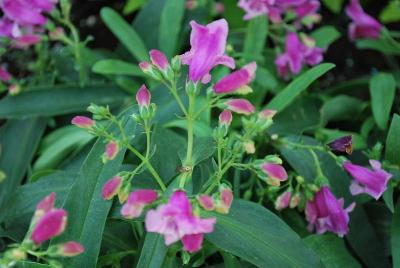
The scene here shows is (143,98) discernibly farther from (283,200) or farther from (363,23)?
(363,23)

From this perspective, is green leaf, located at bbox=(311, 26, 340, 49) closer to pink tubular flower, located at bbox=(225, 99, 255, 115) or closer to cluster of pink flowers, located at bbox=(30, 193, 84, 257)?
pink tubular flower, located at bbox=(225, 99, 255, 115)

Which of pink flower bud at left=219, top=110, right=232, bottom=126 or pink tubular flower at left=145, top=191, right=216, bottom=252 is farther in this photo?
pink flower bud at left=219, top=110, right=232, bottom=126

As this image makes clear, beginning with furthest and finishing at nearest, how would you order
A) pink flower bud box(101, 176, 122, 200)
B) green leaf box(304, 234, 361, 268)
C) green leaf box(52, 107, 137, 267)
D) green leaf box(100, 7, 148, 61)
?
1. green leaf box(100, 7, 148, 61)
2. green leaf box(304, 234, 361, 268)
3. green leaf box(52, 107, 137, 267)
4. pink flower bud box(101, 176, 122, 200)

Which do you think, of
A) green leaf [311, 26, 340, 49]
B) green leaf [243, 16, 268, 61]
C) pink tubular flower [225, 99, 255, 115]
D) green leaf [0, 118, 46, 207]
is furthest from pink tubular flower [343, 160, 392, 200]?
green leaf [0, 118, 46, 207]

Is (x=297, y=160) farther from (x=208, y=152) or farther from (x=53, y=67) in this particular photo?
(x=53, y=67)

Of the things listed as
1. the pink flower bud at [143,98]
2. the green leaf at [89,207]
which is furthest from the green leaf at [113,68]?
the pink flower bud at [143,98]

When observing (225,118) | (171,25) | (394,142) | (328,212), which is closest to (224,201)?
(225,118)

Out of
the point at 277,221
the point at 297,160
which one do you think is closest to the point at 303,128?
the point at 297,160
